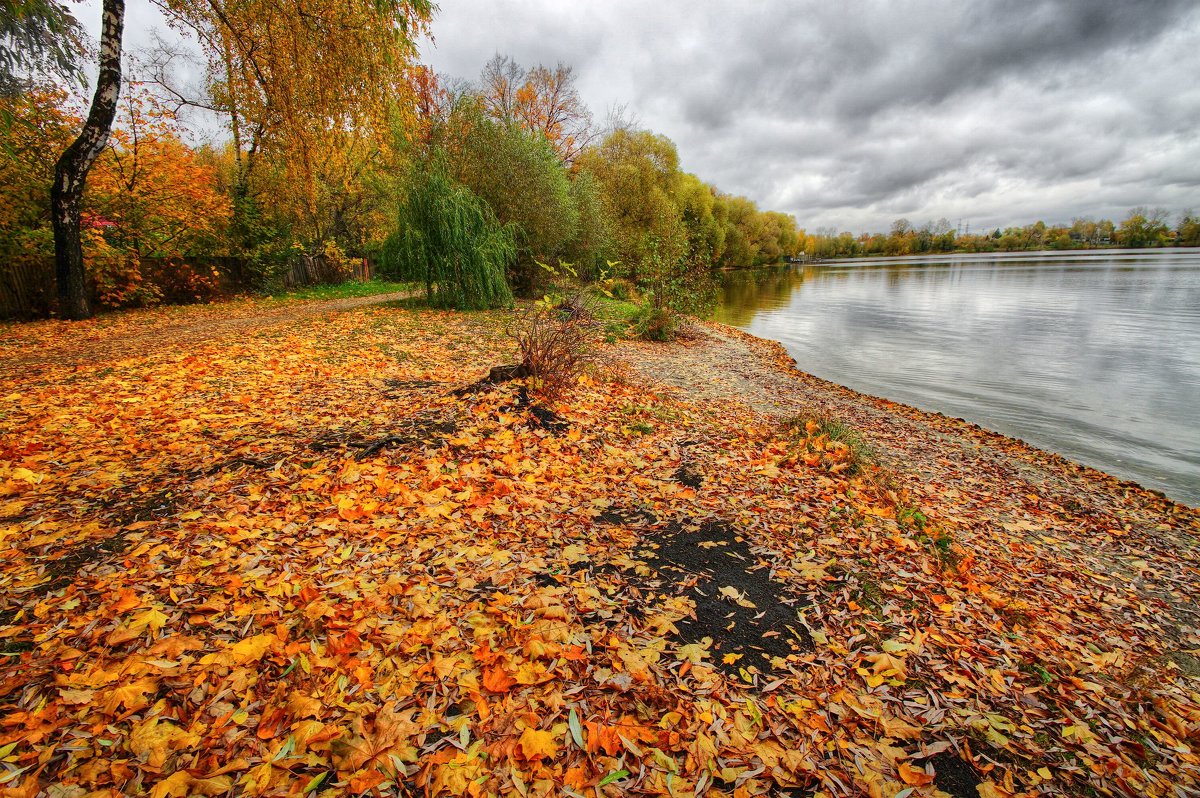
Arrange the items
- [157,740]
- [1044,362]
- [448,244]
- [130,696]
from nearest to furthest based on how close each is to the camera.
Result: [157,740]
[130,696]
[448,244]
[1044,362]

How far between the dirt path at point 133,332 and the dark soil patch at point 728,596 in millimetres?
8454

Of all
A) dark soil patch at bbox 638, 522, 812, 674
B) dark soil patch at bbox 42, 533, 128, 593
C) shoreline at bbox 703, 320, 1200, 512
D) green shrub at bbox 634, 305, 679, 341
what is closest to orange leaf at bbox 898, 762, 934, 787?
dark soil patch at bbox 638, 522, 812, 674

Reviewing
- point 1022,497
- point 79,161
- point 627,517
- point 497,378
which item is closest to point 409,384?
point 497,378

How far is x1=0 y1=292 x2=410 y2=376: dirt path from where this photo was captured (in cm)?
736

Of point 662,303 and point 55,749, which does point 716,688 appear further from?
point 662,303

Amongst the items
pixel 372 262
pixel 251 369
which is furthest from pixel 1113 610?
pixel 372 262

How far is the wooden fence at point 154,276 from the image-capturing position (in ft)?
34.6

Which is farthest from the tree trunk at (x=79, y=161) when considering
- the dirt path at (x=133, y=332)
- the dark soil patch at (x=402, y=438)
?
the dark soil patch at (x=402, y=438)

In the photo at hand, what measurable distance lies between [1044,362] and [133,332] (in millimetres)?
23038

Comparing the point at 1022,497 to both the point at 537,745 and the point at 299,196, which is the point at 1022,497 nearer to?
the point at 537,745

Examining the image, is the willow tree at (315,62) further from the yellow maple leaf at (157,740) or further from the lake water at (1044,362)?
the lake water at (1044,362)

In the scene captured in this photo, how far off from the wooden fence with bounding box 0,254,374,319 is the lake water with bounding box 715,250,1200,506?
→ 19015mm

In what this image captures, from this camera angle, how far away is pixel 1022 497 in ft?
20.3

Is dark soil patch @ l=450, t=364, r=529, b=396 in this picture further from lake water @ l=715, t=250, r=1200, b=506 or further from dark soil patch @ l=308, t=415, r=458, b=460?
lake water @ l=715, t=250, r=1200, b=506
